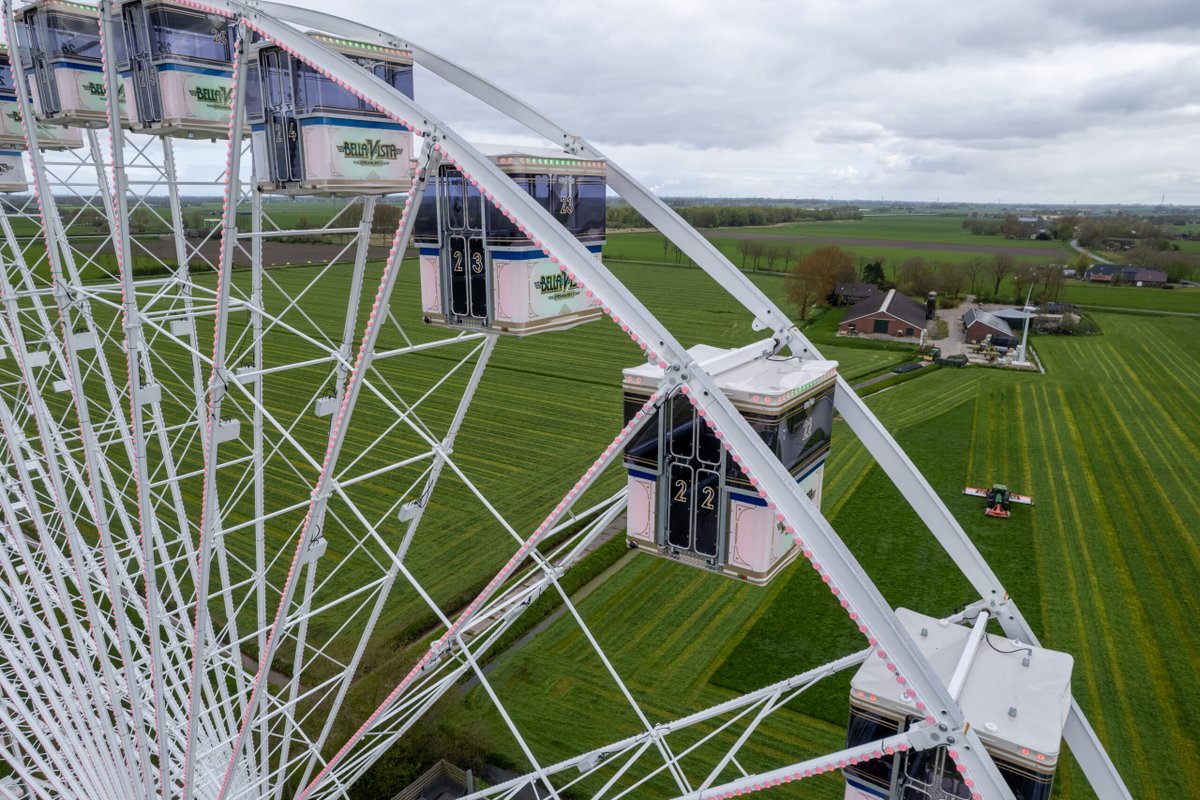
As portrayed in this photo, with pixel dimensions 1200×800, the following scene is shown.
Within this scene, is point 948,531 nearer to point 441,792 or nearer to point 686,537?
point 686,537

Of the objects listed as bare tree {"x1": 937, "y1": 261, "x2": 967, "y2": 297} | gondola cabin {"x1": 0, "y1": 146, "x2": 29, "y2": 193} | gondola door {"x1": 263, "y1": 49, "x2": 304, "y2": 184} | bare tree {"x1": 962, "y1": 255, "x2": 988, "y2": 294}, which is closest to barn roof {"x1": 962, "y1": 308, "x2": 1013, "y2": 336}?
bare tree {"x1": 937, "y1": 261, "x2": 967, "y2": 297}

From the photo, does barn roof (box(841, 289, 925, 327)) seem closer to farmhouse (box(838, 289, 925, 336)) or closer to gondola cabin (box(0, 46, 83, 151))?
farmhouse (box(838, 289, 925, 336))

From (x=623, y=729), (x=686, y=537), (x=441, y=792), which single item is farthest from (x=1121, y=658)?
(x=686, y=537)

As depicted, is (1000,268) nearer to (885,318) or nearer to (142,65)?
(885,318)

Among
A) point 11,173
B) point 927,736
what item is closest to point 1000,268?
point 11,173

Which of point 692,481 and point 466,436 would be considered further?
point 466,436
